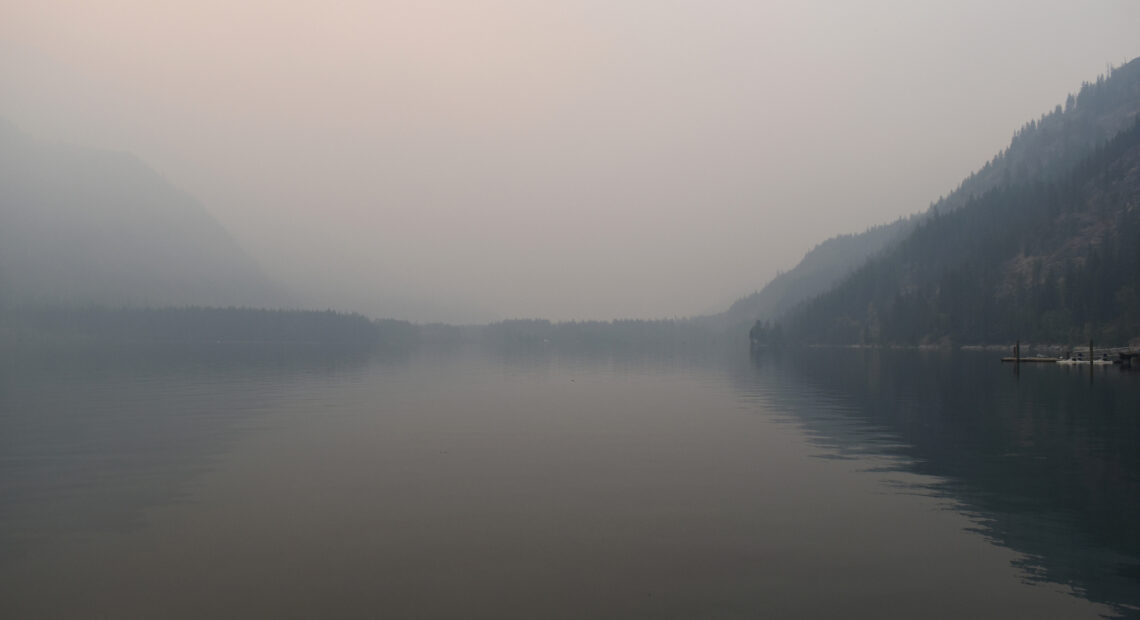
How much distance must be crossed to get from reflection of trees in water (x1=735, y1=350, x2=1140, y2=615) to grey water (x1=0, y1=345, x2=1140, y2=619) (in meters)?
0.16

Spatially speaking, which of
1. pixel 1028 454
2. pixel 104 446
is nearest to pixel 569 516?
pixel 1028 454

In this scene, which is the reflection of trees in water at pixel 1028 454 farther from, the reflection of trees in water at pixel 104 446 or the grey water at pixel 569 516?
the reflection of trees in water at pixel 104 446

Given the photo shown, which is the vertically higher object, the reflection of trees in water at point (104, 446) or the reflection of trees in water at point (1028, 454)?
the reflection of trees in water at point (1028, 454)

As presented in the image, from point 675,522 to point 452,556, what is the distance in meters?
8.14

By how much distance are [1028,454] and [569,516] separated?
26927 mm

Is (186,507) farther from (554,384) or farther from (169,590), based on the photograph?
(554,384)

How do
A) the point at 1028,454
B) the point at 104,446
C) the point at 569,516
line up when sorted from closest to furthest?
the point at 569,516 → the point at 1028,454 → the point at 104,446

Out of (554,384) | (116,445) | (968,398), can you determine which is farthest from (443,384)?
(968,398)

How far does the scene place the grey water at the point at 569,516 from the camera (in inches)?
663

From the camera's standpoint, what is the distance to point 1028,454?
35625 mm

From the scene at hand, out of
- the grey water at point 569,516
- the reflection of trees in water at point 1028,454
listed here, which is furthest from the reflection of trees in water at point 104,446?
the reflection of trees in water at point 1028,454

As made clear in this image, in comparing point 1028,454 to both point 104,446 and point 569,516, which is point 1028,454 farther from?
point 104,446

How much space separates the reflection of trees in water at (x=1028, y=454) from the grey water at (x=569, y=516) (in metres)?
0.16

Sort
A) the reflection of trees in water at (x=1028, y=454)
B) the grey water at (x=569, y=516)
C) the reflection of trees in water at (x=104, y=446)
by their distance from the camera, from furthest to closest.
→ the reflection of trees in water at (x=104, y=446) < the reflection of trees in water at (x=1028, y=454) < the grey water at (x=569, y=516)
